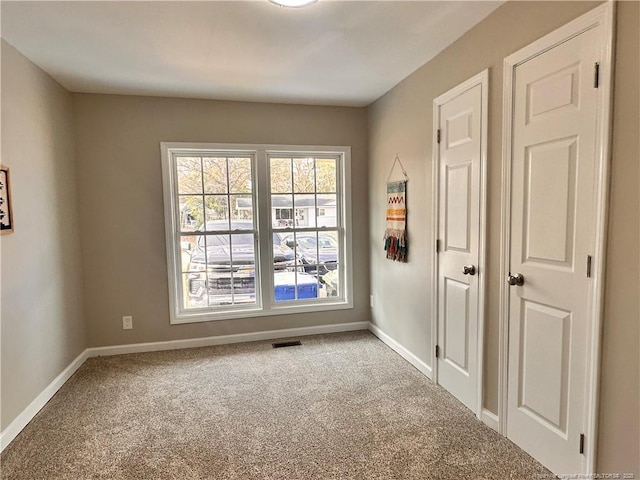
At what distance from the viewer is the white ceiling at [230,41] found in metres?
1.97

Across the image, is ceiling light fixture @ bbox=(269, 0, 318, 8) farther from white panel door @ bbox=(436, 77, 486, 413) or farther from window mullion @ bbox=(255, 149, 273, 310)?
window mullion @ bbox=(255, 149, 273, 310)

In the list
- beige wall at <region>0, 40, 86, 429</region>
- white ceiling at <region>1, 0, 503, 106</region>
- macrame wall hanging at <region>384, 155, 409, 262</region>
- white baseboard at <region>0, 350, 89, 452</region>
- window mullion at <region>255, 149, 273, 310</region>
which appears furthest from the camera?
window mullion at <region>255, 149, 273, 310</region>

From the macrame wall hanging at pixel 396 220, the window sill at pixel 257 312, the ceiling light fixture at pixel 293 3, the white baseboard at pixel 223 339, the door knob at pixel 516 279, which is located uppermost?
the ceiling light fixture at pixel 293 3

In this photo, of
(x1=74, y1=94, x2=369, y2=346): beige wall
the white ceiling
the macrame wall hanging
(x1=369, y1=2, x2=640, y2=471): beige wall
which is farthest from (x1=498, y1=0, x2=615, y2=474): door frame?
(x1=74, y1=94, x2=369, y2=346): beige wall

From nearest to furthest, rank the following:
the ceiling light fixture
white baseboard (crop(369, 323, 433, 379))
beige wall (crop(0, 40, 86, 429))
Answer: the ceiling light fixture, beige wall (crop(0, 40, 86, 429)), white baseboard (crop(369, 323, 433, 379))

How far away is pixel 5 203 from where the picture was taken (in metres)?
2.21

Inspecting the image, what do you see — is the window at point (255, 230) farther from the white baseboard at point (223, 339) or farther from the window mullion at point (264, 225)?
the white baseboard at point (223, 339)

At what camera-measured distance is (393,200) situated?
3359 mm

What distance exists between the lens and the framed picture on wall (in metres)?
2.17

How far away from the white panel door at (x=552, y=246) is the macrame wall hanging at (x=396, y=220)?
4.00ft

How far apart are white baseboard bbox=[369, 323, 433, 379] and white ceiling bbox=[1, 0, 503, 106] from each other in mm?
2337

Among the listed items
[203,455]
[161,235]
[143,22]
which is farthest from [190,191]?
[203,455]

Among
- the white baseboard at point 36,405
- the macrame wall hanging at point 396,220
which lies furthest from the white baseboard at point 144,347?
the macrame wall hanging at point 396,220

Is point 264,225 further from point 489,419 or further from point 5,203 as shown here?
point 489,419
